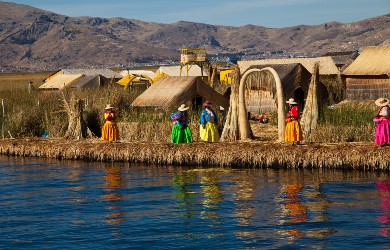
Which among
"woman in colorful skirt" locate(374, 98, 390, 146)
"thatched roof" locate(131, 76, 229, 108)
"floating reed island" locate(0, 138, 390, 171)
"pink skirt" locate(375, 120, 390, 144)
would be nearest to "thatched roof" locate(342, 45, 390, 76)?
"thatched roof" locate(131, 76, 229, 108)

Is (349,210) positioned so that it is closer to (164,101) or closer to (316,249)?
(316,249)

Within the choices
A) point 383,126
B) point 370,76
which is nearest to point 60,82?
point 370,76

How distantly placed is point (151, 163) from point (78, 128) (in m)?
3.52

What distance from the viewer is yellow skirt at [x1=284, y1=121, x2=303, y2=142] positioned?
19.2 meters

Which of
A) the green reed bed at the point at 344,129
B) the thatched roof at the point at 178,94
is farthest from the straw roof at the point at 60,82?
the green reed bed at the point at 344,129

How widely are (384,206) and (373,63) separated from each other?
18230 millimetres

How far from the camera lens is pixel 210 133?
20891mm

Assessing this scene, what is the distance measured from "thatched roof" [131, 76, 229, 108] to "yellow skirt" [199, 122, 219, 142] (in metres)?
5.36

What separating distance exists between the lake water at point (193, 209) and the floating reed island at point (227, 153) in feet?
0.87

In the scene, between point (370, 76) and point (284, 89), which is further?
point (370, 76)

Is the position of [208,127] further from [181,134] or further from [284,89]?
[284,89]

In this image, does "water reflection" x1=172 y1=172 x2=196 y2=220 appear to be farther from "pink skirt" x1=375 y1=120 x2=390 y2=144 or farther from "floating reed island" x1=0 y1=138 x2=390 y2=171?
"pink skirt" x1=375 y1=120 x2=390 y2=144

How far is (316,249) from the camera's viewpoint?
1228cm

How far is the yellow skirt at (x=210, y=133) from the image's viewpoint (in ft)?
68.5
